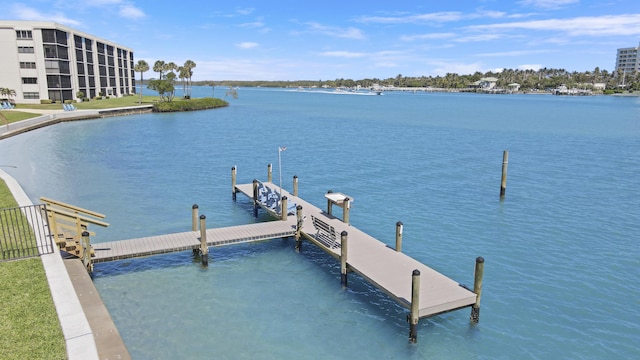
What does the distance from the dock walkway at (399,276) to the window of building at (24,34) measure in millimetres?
98971

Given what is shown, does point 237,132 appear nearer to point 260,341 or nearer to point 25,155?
point 25,155

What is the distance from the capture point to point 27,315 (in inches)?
Result: 441

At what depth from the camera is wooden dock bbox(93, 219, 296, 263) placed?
18.1m

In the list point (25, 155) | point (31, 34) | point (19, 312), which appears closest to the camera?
point (19, 312)

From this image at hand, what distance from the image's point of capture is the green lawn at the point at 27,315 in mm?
9789

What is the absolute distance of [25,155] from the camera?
43844 millimetres

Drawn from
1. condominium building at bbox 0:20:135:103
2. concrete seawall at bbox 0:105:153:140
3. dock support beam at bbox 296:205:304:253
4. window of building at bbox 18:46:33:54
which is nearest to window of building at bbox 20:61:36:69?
condominium building at bbox 0:20:135:103

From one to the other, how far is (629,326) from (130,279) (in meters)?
18.9

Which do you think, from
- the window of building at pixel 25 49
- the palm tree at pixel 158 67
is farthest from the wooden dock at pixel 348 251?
the palm tree at pixel 158 67

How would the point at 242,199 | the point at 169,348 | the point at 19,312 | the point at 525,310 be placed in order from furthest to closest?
the point at 242,199 < the point at 525,310 < the point at 169,348 < the point at 19,312

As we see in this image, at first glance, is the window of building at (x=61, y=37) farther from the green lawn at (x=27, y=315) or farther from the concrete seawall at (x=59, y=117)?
the green lawn at (x=27, y=315)

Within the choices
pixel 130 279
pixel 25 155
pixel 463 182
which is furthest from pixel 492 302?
pixel 25 155

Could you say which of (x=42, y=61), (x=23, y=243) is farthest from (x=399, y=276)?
(x=42, y=61)

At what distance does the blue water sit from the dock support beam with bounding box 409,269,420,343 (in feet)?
1.65
